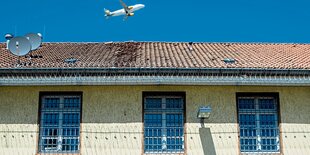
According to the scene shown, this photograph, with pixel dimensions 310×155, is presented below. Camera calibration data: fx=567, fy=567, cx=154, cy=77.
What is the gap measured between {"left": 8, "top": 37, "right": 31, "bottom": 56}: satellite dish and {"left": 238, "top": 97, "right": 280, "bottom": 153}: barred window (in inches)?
254

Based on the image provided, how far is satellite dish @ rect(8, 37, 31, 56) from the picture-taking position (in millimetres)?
16812

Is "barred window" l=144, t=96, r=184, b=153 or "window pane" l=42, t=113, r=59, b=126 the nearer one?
"barred window" l=144, t=96, r=184, b=153

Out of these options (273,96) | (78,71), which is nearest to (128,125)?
(78,71)

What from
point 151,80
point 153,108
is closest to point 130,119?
point 153,108

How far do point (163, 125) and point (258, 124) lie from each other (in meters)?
2.74

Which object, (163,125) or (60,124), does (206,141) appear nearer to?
(163,125)

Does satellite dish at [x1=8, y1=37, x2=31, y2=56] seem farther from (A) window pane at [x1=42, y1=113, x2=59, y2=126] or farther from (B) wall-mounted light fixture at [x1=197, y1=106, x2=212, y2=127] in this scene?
(B) wall-mounted light fixture at [x1=197, y1=106, x2=212, y2=127]

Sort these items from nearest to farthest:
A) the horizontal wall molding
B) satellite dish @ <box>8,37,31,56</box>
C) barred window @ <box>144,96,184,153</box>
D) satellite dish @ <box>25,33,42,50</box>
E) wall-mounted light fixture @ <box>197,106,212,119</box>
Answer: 1. wall-mounted light fixture @ <box>197,106,212,119</box>
2. the horizontal wall molding
3. barred window @ <box>144,96,184,153</box>
4. satellite dish @ <box>8,37,31,56</box>
5. satellite dish @ <box>25,33,42,50</box>

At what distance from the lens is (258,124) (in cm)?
1628

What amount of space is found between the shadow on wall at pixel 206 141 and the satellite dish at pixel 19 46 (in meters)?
5.69

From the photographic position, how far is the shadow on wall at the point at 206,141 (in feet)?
51.6

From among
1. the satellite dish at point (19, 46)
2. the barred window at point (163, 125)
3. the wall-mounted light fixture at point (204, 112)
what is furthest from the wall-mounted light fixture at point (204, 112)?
the satellite dish at point (19, 46)

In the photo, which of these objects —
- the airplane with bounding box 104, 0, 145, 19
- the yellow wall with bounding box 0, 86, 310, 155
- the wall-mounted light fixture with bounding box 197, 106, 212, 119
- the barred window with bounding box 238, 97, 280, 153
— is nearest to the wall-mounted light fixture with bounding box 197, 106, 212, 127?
the wall-mounted light fixture with bounding box 197, 106, 212, 119

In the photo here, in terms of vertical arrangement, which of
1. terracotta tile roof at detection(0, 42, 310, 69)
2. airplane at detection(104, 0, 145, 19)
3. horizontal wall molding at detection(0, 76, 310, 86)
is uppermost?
airplane at detection(104, 0, 145, 19)
